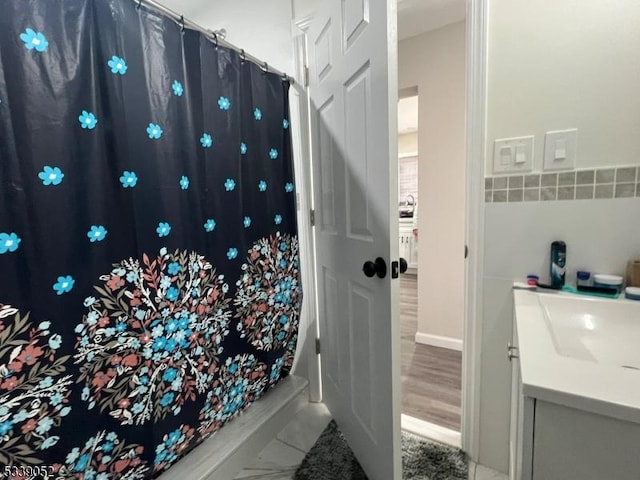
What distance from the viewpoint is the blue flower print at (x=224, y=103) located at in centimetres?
124

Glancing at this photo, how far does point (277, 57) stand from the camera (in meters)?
1.67

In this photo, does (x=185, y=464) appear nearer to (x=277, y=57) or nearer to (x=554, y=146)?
(x=554, y=146)

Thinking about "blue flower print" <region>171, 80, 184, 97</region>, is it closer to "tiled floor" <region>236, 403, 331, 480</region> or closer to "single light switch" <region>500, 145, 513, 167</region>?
"single light switch" <region>500, 145, 513, 167</region>

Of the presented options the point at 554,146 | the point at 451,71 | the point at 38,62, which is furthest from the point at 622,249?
the point at 38,62

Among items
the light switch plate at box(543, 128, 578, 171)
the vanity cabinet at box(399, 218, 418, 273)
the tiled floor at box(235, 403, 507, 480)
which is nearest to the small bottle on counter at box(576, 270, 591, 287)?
the light switch plate at box(543, 128, 578, 171)

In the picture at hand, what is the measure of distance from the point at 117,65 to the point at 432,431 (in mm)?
1925

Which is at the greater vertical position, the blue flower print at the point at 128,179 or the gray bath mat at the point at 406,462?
the blue flower print at the point at 128,179

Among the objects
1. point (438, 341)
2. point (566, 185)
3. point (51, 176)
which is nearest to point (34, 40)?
point (51, 176)

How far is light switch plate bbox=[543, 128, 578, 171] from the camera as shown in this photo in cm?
104

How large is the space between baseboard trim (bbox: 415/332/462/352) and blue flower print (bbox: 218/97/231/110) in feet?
6.92

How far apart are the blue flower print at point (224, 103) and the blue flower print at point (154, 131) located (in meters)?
0.30

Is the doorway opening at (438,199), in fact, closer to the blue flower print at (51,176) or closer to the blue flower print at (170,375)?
the blue flower print at (170,375)

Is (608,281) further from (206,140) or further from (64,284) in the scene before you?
(64,284)

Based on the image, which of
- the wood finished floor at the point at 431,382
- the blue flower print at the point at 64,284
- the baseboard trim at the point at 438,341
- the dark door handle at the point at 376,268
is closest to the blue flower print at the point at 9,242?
the blue flower print at the point at 64,284
